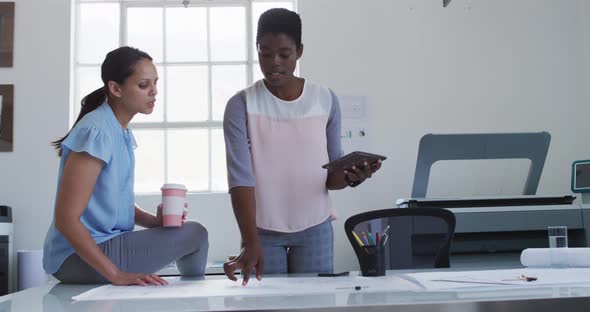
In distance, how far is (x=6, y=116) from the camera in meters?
4.05

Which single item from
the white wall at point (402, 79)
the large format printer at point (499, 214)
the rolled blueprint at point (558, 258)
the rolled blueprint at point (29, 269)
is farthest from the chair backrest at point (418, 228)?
the rolled blueprint at point (29, 269)

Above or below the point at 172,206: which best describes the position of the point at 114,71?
above

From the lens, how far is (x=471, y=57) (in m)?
4.20

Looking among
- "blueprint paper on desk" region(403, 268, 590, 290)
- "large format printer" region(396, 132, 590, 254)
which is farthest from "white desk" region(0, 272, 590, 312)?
"large format printer" region(396, 132, 590, 254)

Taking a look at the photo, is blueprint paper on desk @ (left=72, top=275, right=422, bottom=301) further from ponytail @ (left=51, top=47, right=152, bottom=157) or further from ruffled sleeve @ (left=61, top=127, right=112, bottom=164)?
ponytail @ (left=51, top=47, right=152, bottom=157)

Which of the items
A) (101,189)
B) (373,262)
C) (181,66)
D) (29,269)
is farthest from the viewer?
(181,66)

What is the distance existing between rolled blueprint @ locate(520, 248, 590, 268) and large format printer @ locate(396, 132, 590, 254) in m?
1.40

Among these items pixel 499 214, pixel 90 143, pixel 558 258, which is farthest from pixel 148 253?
pixel 499 214

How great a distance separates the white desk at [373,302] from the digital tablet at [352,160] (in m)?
0.57

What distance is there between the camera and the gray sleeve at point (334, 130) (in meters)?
1.82

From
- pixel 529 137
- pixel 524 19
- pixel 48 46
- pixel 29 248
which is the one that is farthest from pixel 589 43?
pixel 29 248

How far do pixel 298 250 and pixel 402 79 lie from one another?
263cm

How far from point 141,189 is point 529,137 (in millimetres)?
2409

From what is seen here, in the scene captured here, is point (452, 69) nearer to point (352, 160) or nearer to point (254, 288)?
point (352, 160)
